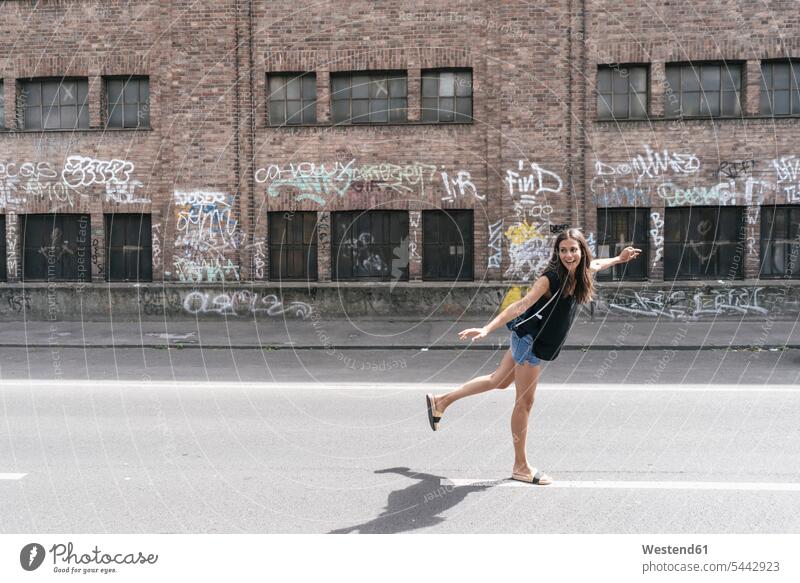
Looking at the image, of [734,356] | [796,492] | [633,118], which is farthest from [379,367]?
[633,118]

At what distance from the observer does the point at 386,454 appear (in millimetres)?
6395

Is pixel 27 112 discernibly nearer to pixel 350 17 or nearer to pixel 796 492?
pixel 350 17

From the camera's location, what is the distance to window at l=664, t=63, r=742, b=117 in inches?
682

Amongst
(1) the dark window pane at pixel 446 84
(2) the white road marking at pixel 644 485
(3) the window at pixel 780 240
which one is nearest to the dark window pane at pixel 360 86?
(1) the dark window pane at pixel 446 84

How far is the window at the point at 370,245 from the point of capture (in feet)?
59.2

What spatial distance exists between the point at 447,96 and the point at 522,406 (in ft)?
44.4

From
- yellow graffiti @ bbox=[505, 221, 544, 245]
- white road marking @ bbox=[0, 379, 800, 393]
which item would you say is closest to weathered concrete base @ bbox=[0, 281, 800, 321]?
yellow graffiti @ bbox=[505, 221, 544, 245]

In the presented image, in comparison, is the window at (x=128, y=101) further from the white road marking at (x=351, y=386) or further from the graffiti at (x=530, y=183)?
the white road marking at (x=351, y=386)

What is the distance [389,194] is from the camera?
17891 mm

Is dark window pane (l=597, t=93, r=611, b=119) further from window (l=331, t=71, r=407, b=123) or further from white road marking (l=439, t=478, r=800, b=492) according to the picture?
white road marking (l=439, t=478, r=800, b=492)

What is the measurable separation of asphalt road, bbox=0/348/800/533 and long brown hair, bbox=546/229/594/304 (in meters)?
1.45

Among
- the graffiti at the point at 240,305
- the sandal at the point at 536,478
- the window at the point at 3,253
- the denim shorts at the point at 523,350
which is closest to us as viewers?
the denim shorts at the point at 523,350

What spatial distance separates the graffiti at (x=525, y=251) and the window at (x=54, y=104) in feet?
36.7

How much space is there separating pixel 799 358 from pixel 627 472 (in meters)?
7.70
